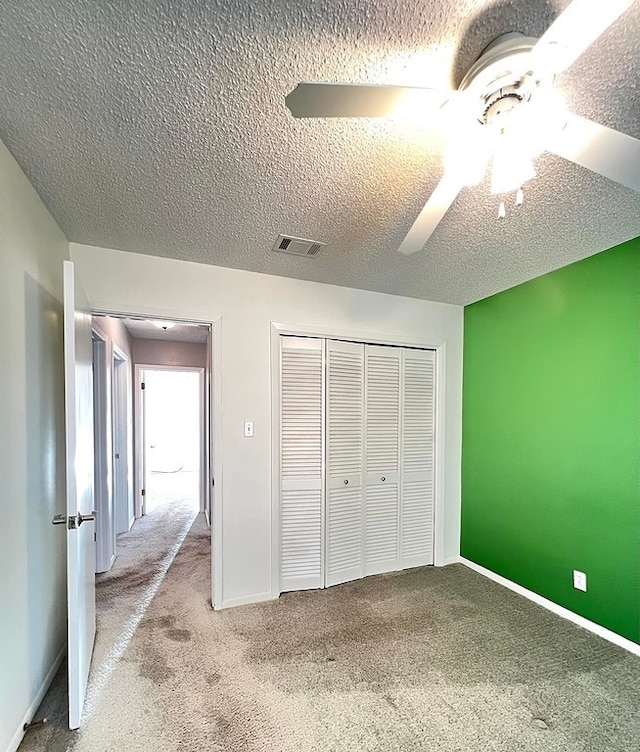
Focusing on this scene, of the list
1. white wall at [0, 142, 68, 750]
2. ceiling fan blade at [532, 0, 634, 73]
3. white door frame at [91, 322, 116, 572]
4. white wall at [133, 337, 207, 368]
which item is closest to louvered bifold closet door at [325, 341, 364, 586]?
white wall at [0, 142, 68, 750]

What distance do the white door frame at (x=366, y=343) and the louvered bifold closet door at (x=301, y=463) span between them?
0.04 m

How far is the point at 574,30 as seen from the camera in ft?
2.54

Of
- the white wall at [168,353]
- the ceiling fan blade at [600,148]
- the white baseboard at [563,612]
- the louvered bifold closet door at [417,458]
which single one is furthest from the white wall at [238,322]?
the white wall at [168,353]

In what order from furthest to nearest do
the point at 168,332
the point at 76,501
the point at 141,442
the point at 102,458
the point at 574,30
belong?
the point at 141,442 → the point at 168,332 → the point at 102,458 → the point at 76,501 → the point at 574,30

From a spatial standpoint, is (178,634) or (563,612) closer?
(178,634)

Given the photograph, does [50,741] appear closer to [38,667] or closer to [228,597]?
[38,667]

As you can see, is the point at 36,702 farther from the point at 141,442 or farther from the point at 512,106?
the point at 141,442

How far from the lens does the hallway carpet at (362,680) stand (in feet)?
4.93

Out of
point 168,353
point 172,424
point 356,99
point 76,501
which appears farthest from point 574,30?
point 172,424

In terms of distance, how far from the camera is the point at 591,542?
7.48 ft

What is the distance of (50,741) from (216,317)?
2154 millimetres

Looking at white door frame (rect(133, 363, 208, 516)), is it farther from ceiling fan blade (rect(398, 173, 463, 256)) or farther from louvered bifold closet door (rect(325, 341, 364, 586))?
ceiling fan blade (rect(398, 173, 463, 256))

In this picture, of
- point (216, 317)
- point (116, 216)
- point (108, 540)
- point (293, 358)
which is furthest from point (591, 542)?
point (108, 540)

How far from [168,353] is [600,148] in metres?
5.13
